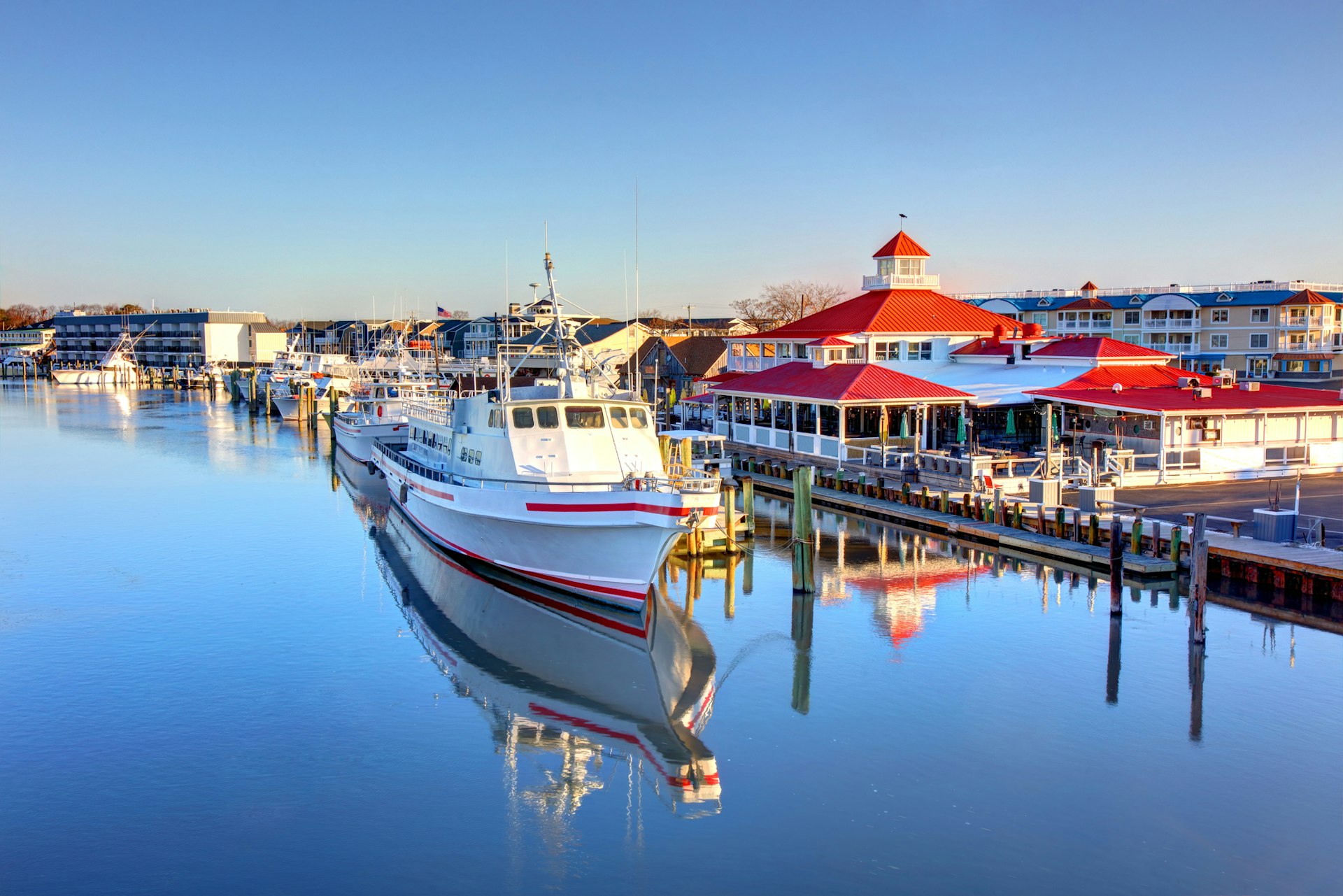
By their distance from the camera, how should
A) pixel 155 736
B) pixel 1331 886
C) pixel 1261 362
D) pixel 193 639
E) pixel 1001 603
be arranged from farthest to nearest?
pixel 1261 362 → pixel 1001 603 → pixel 193 639 → pixel 155 736 → pixel 1331 886

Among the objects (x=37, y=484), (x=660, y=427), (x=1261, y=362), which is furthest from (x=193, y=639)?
(x=1261, y=362)

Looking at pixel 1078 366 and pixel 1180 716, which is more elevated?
pixel 1078 366

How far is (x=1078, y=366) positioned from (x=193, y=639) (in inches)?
1389

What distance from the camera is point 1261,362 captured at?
234 feet

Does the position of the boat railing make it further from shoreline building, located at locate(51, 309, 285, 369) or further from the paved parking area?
shoreline building, located at locate(51, 309, 285, 369)

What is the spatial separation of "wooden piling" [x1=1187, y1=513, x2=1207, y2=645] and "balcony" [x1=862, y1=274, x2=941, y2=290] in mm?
35636

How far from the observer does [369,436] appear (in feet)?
172

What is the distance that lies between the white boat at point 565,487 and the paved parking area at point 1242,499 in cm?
1381

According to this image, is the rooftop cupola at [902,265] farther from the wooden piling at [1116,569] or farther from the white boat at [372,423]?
the wooden piling at [1116,569]

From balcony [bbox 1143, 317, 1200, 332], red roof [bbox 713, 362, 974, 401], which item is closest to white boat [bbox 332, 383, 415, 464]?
red roof [bbox 713, 362, 974, 401]

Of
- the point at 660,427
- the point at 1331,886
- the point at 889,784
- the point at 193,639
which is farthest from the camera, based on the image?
the point at 660,427

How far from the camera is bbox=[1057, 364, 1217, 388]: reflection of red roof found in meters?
39.8

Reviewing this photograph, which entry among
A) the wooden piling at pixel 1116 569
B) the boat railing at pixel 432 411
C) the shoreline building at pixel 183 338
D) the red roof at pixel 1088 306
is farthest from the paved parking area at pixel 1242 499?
the shoreline building at pixel 183 338

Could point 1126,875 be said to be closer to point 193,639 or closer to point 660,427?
point 193,639
